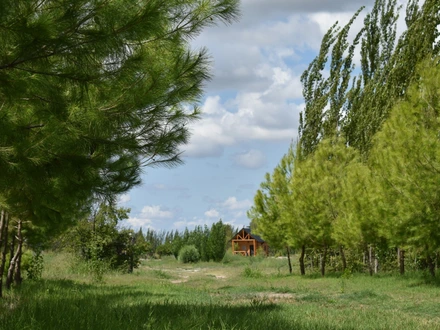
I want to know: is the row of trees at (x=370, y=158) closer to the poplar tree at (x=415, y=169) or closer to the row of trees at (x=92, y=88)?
the poplar tree at (x=415, y=169)

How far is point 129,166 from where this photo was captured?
9062 mm

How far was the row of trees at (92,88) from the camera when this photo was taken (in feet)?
17.1

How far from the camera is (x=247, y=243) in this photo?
6900cm

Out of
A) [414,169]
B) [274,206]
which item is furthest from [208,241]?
[414,169]

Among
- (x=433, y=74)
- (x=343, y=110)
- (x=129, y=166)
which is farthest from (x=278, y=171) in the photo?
(x=129, y=166)

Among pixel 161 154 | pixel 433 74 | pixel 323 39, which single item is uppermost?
pixel 323 39

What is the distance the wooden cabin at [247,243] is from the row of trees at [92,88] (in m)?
56.9

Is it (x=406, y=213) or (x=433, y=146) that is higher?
(x=433, y=146)

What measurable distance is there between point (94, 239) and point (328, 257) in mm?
13522

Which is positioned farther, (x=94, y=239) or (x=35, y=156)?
(x=94, y=239)

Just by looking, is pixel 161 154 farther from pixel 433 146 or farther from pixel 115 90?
pixel 433 146

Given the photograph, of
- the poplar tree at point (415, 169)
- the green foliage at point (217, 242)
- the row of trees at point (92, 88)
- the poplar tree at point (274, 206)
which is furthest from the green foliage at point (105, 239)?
the green foliage at point (217, 242)

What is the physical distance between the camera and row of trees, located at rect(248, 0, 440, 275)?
16.7m

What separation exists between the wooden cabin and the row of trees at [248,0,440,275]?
116 ft
